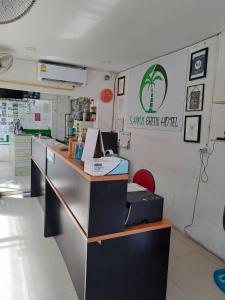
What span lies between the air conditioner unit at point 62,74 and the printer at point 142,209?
3.07 meters

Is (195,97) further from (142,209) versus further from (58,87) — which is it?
(58,87)

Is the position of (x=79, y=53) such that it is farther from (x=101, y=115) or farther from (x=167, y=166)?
(x=167, y=166)

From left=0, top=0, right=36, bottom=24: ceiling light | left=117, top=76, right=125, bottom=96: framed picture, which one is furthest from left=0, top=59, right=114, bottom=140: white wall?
left=0, top=0, right=36, bottom=24: ceiling light

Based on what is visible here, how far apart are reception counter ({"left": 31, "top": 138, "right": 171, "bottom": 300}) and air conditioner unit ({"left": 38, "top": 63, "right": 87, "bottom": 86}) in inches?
101

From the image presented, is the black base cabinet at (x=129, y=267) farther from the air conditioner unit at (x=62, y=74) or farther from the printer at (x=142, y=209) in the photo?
the air conditioner unit at (x=62, y=74)

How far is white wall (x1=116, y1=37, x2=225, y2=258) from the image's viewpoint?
8.25ft

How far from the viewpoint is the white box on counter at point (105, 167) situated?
4.51 ft

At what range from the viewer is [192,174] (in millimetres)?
2844

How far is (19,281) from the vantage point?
6.51 ft

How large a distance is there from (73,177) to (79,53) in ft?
7.76

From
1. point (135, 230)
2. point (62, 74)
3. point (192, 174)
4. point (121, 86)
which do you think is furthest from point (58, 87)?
point (135, 230)

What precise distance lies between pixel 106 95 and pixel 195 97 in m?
2.21

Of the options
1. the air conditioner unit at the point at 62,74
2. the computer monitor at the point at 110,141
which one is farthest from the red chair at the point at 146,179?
the air conditioner unit at the point at 62,74

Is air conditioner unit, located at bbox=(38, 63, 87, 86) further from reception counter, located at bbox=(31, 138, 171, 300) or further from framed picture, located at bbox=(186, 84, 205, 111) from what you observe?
reception counter, located at bbox=(31, 138, 171, 300)
